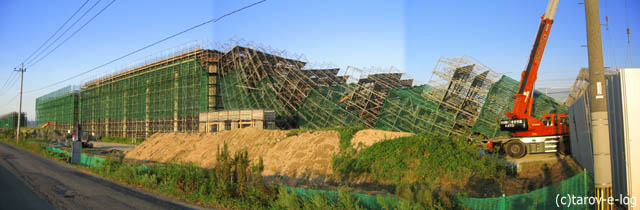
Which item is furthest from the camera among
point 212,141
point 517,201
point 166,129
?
point 166,129

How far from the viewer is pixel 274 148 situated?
20.5 m

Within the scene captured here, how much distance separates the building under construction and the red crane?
4.75 m

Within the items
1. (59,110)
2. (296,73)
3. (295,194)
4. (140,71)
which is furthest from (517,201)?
(59,110)

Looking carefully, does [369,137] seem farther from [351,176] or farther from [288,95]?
[288,95]

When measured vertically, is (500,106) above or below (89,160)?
above

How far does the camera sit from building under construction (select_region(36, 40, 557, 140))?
25.7 metres

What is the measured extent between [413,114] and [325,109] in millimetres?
9178

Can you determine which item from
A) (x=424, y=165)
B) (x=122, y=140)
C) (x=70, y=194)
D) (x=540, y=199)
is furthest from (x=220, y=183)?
(x=122, y=140)

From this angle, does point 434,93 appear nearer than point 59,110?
Yes

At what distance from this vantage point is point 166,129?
44844 mm

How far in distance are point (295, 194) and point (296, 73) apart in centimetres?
3012

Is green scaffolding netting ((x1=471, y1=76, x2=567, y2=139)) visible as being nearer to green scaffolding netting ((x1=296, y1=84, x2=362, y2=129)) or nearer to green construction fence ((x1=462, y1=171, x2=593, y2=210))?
green scaffolding netting ((x1=296, y1=84, x2=362, y2=129))

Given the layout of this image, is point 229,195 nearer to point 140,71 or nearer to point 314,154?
point 314,154

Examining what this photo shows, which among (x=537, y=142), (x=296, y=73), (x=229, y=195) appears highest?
(x=296, y=73)
